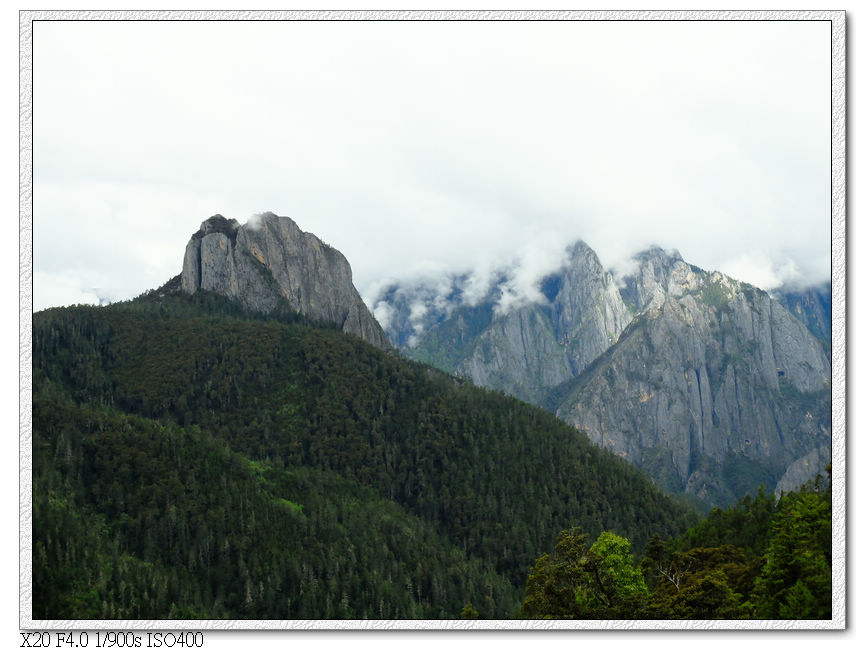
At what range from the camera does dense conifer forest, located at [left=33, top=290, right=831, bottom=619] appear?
34.7 meters

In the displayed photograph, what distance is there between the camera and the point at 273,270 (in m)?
182

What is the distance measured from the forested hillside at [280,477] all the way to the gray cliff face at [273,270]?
648 centimetres

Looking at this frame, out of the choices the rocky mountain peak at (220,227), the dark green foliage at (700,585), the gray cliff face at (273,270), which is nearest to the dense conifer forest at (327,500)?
the dark green foliage at (700,585)

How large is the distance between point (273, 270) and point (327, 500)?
96.9 meters

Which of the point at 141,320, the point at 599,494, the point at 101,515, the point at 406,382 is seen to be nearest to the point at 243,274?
the point at 141,320

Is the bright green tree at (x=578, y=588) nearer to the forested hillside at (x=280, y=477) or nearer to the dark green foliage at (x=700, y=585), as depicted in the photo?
the dark green foliage at (x=700, y=585)

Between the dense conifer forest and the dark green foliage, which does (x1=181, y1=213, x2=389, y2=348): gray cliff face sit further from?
the dark green foliage

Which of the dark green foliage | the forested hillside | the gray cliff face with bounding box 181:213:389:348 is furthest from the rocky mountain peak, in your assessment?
the dark green foliage

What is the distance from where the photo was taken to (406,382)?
13725cm

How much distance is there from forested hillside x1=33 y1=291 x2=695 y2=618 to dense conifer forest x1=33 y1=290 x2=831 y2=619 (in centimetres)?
34

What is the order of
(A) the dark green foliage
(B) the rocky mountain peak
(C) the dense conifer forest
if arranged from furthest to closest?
(B) the rocky mountain peak < (C) the dense conifer forest < (A) the dark green foliage

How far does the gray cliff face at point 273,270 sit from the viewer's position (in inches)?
6762

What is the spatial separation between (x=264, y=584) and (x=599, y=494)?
233 ft
